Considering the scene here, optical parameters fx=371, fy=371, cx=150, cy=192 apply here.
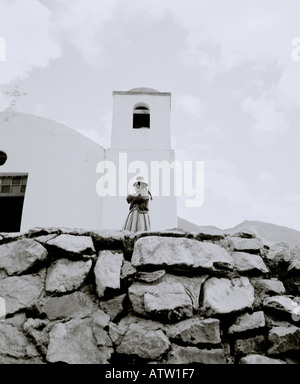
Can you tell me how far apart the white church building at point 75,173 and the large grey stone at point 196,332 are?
581cm

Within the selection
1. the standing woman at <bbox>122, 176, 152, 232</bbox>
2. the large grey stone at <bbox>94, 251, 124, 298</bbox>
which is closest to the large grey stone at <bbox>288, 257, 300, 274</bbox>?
the large grey stone at <bbox>94, 251, 124, 298</bbox>

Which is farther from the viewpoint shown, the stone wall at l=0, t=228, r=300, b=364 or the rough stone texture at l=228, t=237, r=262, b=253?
the rough stone texture at l=228, t=237, r=262, b=253

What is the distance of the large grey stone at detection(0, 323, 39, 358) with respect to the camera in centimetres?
280

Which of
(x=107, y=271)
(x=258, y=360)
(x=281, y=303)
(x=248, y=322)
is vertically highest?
(x=107, y=271)

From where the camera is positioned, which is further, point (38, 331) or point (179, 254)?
point (179, 254)

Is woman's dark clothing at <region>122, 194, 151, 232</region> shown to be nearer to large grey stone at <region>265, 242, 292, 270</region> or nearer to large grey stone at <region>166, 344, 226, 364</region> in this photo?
large grey stone at <region>265, 242, 292, 270</region>

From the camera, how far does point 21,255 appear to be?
11.1 ft

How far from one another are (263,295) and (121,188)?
6270mm

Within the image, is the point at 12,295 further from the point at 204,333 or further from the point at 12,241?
the point at 204,333

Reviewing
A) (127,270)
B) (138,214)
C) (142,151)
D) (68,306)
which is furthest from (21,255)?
(142,151)

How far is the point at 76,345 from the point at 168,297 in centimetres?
82

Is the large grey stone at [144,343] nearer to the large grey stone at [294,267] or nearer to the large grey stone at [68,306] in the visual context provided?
the large grey stone at [68,306]

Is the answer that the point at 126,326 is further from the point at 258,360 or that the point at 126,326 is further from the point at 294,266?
the point at 294,266
